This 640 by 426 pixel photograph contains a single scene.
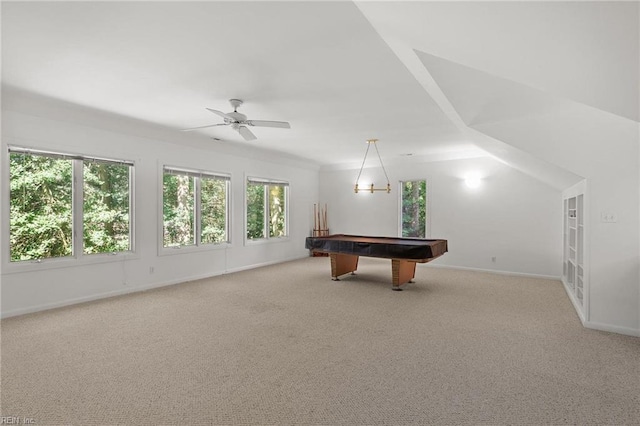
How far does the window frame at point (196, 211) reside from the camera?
17.8 ft

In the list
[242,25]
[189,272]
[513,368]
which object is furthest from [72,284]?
[513,368]

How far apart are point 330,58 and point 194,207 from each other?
4.23m

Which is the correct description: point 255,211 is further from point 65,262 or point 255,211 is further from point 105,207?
point 65,262

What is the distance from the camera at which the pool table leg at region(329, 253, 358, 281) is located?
5.86 metres

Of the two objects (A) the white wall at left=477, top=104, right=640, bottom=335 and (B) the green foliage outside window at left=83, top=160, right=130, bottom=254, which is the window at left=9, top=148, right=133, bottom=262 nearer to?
(B) the green foliage outside window at left=83, top=160, right=130, bottom=254

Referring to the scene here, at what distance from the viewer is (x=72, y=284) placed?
14.4 ft

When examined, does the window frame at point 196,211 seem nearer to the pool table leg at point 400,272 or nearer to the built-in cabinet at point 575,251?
the pool table leg at point 400,272

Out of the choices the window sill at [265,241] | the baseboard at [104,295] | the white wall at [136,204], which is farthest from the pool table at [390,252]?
the baseboard at [104,295]

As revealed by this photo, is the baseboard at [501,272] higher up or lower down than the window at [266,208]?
Result: lower down

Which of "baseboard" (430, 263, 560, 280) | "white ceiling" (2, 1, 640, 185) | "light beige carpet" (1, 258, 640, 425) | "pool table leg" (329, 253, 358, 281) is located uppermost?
"white ceiling" (2, 1, 640, 185)

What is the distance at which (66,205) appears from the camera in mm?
4414

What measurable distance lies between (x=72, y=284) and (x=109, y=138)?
2.11 m

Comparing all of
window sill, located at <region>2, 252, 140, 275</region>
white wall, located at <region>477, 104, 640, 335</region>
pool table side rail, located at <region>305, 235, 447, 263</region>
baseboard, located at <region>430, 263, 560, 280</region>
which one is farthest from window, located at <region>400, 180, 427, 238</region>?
window sill, located at <region>2, 252, 140, 275</region>

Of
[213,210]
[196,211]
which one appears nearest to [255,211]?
[213,210]
